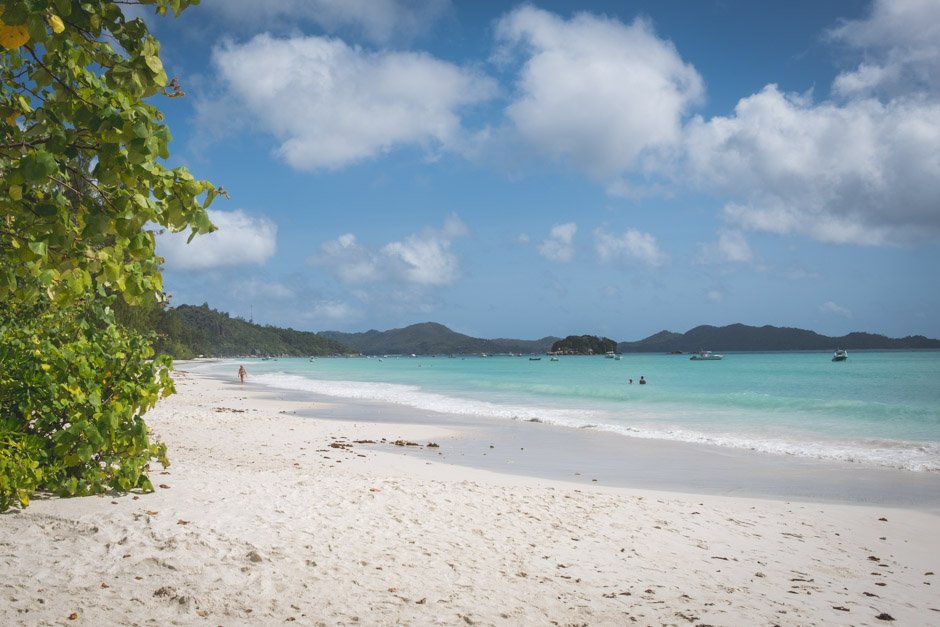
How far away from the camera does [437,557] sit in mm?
6094

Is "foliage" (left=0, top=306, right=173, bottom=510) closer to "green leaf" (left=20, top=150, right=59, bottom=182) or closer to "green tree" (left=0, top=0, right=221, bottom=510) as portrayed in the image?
"green tree" (left=0, top=0, right=221, bottom=510)

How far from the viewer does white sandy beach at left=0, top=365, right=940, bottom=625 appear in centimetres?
484

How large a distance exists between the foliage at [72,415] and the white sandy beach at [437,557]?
0.33 meters

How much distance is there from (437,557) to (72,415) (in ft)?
14.1

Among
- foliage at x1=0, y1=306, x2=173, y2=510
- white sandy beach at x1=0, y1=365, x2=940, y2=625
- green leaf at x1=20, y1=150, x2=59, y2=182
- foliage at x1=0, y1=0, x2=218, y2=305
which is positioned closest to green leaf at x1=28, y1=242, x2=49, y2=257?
foliage at x1=0, y1=0, x2=218, y2=305

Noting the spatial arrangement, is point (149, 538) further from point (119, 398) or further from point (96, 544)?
point (119, 398)

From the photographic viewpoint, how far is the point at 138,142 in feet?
8.33

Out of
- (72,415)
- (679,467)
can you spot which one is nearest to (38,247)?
(72,415)

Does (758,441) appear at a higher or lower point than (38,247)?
lower

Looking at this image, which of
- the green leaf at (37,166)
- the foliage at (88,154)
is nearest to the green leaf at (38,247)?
the foliage at (88,154)

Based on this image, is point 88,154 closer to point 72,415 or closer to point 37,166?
point 37,166

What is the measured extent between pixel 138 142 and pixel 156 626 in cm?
363

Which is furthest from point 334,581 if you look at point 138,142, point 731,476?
point 731,476

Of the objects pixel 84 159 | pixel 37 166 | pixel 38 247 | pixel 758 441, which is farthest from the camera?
pixel 758 441
